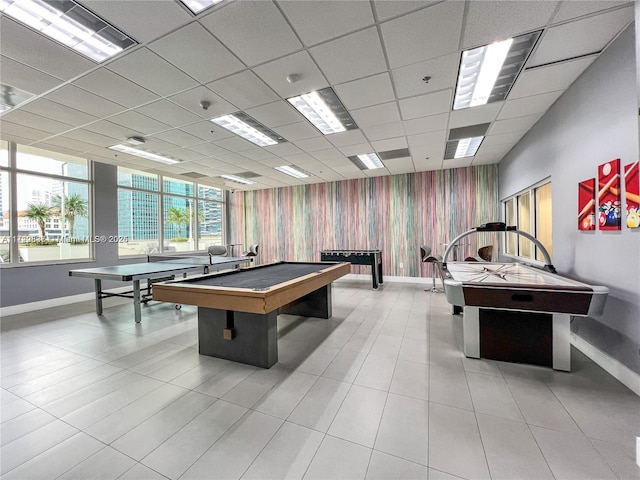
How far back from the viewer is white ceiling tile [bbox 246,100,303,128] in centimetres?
336

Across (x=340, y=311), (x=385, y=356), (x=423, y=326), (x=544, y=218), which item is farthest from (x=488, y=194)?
(x=385, y=356)

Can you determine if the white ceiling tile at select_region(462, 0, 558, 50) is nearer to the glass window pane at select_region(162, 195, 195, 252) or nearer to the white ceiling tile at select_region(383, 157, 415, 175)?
the white ceiling tile at select_region(383, 157, 415, 175)

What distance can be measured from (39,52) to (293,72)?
2305 millimetres

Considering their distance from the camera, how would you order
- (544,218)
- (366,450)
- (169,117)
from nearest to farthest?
(366,450), (169,117), (544,218)

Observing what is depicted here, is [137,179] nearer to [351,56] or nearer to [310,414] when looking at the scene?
[351,56]

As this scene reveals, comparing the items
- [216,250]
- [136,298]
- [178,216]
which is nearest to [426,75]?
[136,298]

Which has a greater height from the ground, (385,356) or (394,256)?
(394,256)

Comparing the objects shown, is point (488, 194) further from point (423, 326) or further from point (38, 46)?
point (38, 46)

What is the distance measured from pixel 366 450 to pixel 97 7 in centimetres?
360

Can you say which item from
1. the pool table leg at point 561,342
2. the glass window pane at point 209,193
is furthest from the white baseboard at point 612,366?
the glass window pane at point 209,193

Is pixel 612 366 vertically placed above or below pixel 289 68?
below

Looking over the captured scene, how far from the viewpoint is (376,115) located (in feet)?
12.0

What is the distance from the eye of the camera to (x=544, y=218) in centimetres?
396

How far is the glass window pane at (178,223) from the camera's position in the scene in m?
7.62
